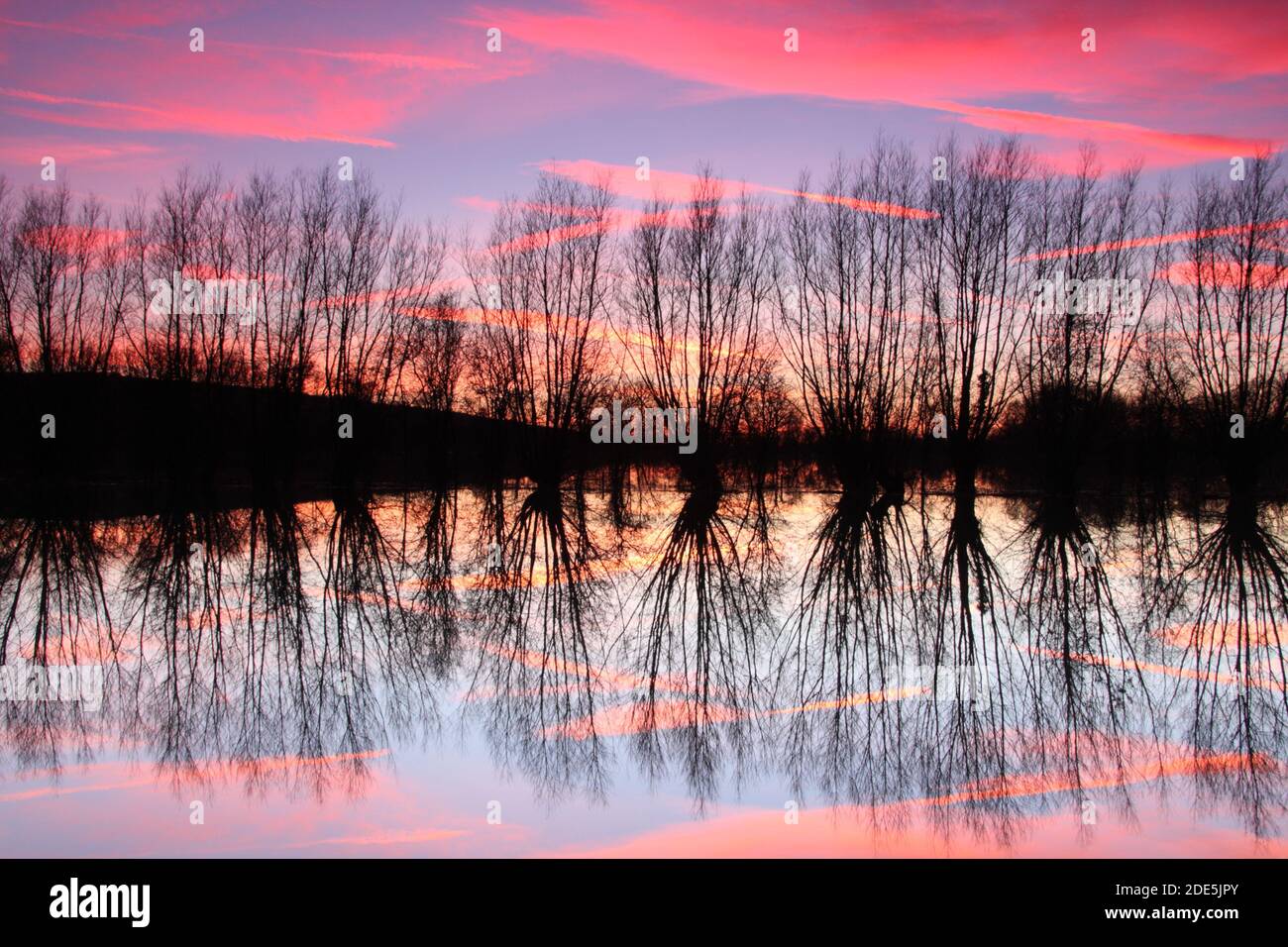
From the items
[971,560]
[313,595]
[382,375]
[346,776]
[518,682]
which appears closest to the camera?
[346,776]

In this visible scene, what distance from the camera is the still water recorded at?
3.76 metres

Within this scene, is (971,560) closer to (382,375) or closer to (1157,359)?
(1157,359)

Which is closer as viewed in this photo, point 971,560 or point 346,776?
point 346,776

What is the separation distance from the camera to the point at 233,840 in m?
3.62

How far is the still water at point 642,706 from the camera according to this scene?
12.3ft

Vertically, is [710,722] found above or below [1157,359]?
below

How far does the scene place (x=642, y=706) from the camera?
5434 millimetres
